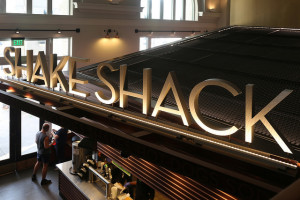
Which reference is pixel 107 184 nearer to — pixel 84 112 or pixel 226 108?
pixel 84 112

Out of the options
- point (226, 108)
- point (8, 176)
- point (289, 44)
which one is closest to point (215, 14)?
point (289, 44)

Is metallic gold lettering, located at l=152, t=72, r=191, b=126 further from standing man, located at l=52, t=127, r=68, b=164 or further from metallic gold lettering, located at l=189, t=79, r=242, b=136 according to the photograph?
standing man, located at l=52, t=127, r=68, b=164

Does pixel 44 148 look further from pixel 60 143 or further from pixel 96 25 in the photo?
pixel 96 25

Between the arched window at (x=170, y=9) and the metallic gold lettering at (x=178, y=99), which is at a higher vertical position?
the arched window at (x=170, y=9)

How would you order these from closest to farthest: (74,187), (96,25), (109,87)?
(109,87)
(74,187)
(96,25)

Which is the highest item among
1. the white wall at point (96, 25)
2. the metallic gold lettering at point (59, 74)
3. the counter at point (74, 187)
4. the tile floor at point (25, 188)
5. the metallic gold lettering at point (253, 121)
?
the white wall at point (96, 25)

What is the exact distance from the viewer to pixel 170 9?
14820 mm

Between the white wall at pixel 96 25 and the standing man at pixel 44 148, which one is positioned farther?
the white wall at pixel 96 25

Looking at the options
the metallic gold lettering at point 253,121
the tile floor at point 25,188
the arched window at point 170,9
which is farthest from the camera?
the arched window at point 170,9

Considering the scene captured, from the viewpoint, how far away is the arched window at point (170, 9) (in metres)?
14.0

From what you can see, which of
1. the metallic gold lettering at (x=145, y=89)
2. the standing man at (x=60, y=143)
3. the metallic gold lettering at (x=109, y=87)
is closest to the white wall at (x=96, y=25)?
the standing man at (x=60, y=143)

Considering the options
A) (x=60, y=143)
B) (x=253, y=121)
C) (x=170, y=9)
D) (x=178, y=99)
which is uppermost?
(x=170, y=9)

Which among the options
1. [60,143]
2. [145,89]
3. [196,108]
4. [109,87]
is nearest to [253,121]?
[196,108]

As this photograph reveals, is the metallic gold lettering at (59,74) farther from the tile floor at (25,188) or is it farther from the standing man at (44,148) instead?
the tile floor at (25,188)
